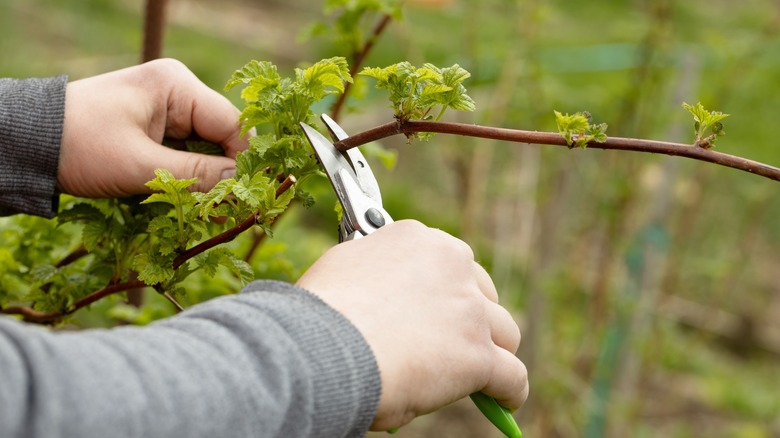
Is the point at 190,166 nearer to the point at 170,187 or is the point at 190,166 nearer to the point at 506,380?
the point at 170,187

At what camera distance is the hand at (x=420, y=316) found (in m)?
1.01

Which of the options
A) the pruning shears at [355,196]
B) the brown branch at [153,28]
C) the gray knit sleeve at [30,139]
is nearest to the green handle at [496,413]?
the pruning shears at [355,196]

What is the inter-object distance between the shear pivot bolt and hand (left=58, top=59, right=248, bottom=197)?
0.88ft

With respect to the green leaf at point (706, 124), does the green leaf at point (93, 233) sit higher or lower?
lower

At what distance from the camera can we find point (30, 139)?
132cm

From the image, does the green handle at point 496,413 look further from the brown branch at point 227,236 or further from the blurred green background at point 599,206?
the blurred green background at point 599,206

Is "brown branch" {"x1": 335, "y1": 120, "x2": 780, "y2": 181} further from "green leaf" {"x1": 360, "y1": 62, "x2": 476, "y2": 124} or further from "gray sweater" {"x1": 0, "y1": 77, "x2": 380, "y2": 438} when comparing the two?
"gray sweater" {"x1": 0, "y1": 77, "x2": 380, "y2": 438}

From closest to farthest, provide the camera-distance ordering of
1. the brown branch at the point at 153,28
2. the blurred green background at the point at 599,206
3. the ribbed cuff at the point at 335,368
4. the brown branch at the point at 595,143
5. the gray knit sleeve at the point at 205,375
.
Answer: the gray knit sleeve at the point at 205,375 → the ribbed cuff at the point at 335,368 → the brown branch at the point at 595,143 → the brown branch at the point at 153,28 → the blurred green background at the point at 599,206

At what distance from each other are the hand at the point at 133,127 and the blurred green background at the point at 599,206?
0.41 metres

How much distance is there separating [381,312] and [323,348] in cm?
10

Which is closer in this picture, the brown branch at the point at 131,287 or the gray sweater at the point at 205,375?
the gray sweater at the point at 205,375

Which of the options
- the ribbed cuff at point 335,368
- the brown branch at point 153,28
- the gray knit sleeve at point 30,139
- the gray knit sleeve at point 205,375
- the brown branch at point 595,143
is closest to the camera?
the gray knit sleeve at point 205,375

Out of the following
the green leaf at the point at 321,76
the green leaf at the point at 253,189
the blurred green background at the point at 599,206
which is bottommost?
the blurred green background at the point at 599,206

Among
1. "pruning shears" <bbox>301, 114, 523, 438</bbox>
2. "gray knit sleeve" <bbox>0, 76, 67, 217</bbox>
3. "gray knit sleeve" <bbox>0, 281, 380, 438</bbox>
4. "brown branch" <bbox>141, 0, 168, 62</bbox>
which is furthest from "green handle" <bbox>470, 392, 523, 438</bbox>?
"brown branch" <bbox>141, 0, 168, 62</bbox>
